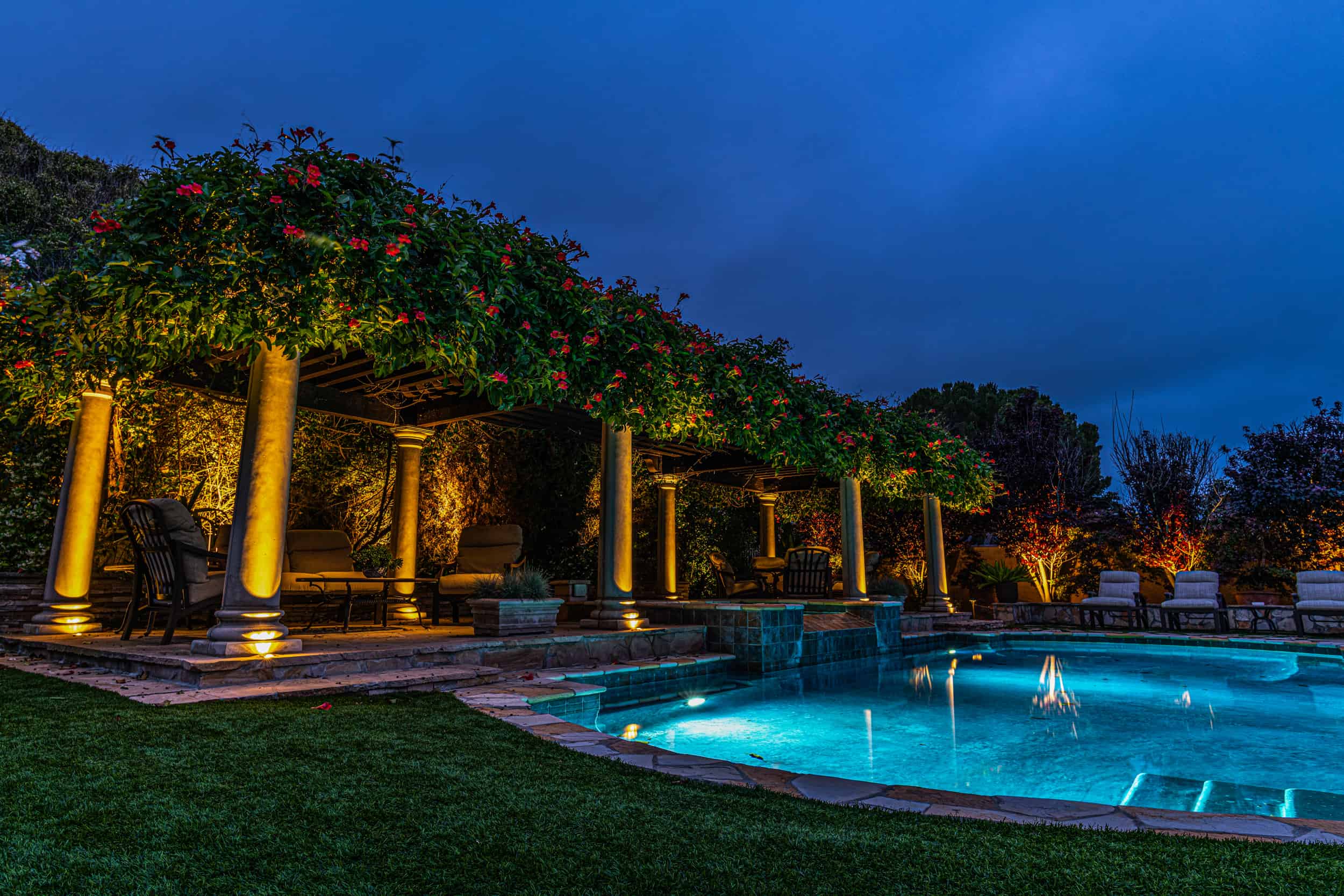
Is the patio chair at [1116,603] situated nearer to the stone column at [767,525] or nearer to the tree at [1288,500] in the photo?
the tree at [1288,500]

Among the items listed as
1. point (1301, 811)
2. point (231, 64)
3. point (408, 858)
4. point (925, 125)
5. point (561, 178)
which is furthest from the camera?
point (561, 178)

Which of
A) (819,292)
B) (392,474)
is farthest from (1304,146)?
(392,474)

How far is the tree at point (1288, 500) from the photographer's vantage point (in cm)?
1138

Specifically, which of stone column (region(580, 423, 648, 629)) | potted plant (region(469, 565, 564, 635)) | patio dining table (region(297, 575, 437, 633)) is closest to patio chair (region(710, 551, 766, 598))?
stone column (region(580, 423, 648, 629))

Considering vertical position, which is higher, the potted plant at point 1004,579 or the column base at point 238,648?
the potted plant at point 1004,579

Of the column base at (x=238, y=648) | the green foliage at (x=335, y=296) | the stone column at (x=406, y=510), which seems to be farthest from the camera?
the stone column at (x=406, y=510)

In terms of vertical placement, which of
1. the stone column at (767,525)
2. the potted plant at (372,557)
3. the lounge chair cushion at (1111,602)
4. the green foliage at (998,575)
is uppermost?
the stone column at (767,525)

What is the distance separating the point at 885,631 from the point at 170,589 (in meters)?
7.45

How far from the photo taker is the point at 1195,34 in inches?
2057

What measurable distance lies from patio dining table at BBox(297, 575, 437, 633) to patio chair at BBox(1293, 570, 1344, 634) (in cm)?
1130

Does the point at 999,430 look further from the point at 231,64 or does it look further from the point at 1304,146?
the point at 231,64

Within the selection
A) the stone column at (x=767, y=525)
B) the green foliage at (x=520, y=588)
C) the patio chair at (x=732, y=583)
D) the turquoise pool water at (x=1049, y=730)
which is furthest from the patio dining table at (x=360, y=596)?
the stone column at (x=767, y=525)

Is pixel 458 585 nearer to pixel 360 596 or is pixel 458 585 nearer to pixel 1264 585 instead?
pixel 360 596

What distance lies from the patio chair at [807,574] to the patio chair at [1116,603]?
15.6ft
